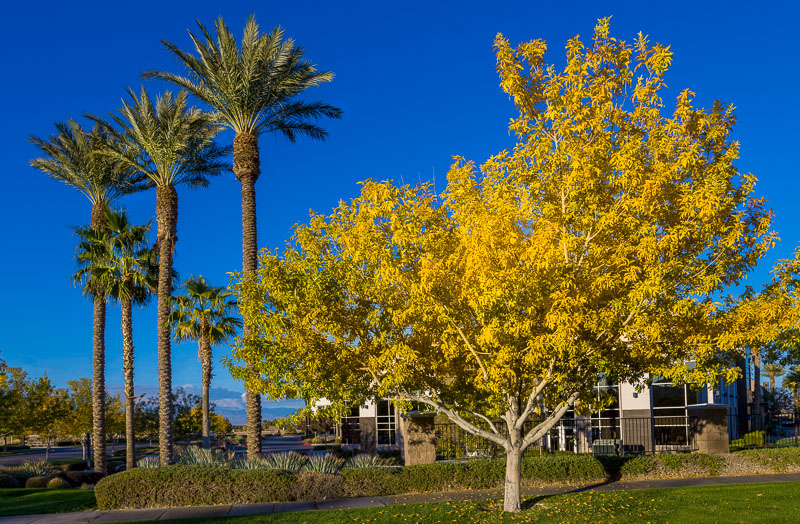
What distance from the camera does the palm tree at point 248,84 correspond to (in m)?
23.4

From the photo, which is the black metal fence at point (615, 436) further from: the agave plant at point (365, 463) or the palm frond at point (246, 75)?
the palm frond at point (246, 75)

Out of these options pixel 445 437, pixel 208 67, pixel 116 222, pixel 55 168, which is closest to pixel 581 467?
pixel 445 437

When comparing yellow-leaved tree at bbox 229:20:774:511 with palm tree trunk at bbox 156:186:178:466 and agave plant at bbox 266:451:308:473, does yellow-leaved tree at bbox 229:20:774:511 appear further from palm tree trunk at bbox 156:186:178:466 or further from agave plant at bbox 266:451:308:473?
palm tree trunk at bbox 156:186:178:466

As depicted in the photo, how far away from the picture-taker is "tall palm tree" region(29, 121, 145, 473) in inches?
1158

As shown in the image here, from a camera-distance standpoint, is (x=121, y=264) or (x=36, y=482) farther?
(x=121, y=264)

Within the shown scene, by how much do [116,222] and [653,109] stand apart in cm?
2378

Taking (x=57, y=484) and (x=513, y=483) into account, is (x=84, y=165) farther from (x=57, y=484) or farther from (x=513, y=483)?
(x=513, y=483)

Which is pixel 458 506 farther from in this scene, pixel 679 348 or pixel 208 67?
pixel 208 67

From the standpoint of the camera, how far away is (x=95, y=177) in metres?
30.1

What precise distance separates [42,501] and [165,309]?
24.7 ft

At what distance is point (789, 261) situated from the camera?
53.4 ft

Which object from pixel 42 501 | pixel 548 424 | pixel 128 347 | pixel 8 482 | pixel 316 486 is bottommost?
pixel 8 482

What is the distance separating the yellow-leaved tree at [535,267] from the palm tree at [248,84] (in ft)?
28.5

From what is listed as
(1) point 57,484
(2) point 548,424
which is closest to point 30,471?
(1) point 57,484
